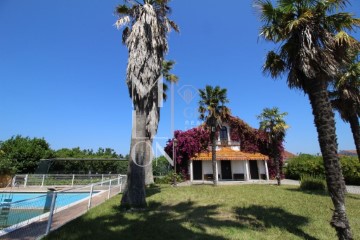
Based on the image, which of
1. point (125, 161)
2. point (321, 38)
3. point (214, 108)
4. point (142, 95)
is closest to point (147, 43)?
point (142, 95)

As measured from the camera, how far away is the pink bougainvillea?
27422mm

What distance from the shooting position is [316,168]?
2539 centimetres

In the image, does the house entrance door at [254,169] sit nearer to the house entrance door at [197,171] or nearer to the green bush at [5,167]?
the house entrance door at [197,171]

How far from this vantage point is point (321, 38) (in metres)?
7.46

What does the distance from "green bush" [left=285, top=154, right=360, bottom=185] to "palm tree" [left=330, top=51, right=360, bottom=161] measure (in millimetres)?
10624

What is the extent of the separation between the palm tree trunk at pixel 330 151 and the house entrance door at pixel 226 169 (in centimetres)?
2257

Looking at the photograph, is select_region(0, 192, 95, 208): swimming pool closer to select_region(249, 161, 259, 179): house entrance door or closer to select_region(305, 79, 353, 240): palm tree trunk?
select_region(305, 79, 353, 240): palm tree trunk

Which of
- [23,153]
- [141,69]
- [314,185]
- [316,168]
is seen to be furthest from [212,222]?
[23,153]

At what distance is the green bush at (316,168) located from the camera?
2180 cm

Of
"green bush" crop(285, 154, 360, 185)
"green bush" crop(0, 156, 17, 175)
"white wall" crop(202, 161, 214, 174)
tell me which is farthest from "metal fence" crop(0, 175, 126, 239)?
"green bush" crop(285, 154, 360, 185)

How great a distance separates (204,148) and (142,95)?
1849cm

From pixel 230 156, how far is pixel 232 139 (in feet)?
10.9

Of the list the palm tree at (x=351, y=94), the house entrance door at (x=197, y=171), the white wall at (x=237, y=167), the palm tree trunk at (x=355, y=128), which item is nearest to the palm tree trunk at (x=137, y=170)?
the palm tree at (x=351, y=94)

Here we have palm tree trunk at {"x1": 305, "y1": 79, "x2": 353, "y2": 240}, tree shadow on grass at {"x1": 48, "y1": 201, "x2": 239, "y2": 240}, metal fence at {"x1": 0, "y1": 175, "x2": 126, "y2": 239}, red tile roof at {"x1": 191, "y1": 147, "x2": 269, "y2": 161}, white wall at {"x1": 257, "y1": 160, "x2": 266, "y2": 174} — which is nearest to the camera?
palm tree trunk at {"x1": 305, "y1": 79, "x2": 353, "y2": 240}
